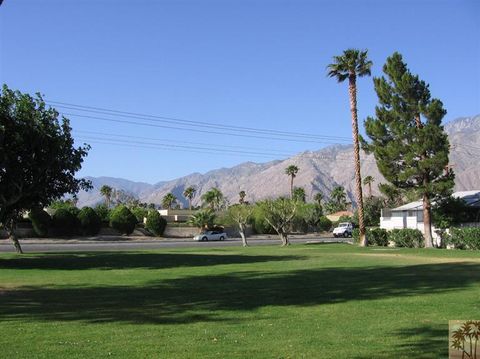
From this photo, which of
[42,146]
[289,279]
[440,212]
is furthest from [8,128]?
[440,212]

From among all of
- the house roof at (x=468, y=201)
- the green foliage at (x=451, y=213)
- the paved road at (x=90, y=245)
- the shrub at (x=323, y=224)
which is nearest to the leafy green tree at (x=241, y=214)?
the paved road at (x=90, y=245)

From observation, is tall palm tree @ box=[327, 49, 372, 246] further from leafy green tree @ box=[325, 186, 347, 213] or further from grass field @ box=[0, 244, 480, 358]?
leafy green tree @ box=[325, 186, 347, 213]

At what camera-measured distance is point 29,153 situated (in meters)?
27.4

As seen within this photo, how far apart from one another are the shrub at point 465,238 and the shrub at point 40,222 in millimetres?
43537

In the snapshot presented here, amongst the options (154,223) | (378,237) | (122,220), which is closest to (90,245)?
(122,220)

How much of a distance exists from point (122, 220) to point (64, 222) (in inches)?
293

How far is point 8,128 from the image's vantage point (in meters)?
26.8

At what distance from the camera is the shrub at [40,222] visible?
212 feet

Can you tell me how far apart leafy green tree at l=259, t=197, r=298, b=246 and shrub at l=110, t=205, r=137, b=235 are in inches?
1048

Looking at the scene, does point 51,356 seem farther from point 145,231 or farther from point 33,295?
point 145,231

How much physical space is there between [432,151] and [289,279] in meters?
26.8

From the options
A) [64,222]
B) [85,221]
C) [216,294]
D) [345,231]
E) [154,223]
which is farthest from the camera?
[345,231]

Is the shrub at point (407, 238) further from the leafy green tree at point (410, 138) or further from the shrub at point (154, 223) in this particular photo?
the shrub at point (154, 223)

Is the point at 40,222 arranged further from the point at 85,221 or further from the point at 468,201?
the point at 468,201
